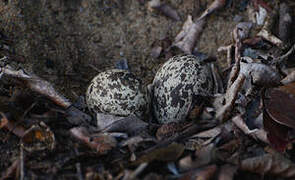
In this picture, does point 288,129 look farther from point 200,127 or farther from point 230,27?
point 230,27

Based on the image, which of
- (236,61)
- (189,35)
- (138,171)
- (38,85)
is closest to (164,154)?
(138,171)

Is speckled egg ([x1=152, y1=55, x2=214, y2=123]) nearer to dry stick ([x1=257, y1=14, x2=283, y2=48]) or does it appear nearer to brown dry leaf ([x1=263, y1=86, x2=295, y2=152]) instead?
brown dry leaf ([x1=263, y1=86, x2=295, y2=152])

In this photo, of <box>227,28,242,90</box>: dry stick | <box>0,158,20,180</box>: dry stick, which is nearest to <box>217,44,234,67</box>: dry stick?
<box>227,28,242,90</box>: dry stick

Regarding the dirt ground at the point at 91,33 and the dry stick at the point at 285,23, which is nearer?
the dirt ground at the point at 91,33

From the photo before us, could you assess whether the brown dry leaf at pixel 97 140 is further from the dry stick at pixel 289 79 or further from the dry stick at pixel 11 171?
the dry stick at pixel 289 79

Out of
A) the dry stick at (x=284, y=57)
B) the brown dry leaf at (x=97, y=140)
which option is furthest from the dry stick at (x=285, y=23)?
the brown dry leaf at (x=97, y=140)

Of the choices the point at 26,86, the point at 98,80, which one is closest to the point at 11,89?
the point at 26,86

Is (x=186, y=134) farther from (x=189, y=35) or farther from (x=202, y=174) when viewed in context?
(x=189, y=35)
